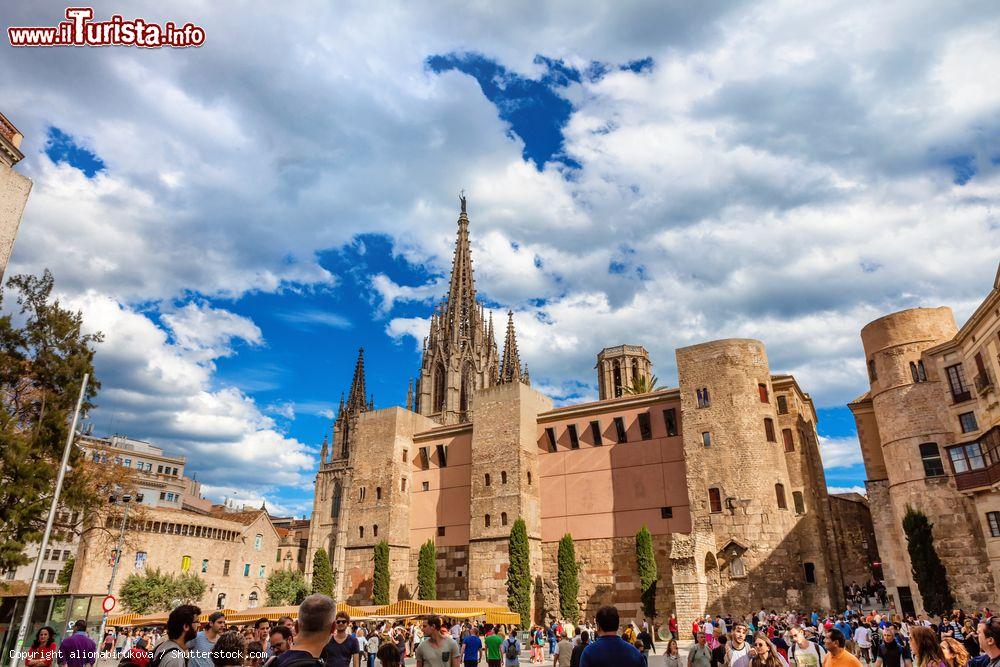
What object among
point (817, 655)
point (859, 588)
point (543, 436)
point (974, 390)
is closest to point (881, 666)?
point (817, 655)

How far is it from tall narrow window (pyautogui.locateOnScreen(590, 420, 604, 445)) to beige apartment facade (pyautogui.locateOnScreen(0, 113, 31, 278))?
2778cm

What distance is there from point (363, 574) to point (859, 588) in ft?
99.0

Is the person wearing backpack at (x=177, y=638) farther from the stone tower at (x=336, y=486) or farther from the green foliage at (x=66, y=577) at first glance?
the stone tower at (x=336, y=486)

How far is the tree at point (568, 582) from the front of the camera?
3219 centimetres

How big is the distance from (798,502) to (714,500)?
4.37 m

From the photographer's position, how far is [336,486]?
77.1 metres

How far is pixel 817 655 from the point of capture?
8453mm

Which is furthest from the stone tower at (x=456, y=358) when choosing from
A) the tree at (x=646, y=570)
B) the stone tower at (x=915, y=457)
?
the stone tower at (x=915, y=457)

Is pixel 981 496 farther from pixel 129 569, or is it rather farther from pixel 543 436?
pixel 129 569

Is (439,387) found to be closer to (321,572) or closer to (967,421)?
(321,572)

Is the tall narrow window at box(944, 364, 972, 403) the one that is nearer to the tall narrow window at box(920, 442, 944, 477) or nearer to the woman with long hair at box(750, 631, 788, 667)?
the tall narrow window at box(920, 442, 944, 477)

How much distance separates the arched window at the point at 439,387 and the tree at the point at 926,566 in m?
57.9

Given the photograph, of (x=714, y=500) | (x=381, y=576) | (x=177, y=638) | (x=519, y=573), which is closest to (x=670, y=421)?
(x=714, y=500)

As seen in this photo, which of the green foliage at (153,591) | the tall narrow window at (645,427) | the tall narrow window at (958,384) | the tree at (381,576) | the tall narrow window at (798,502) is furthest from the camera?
the green foliage at (153,591)
